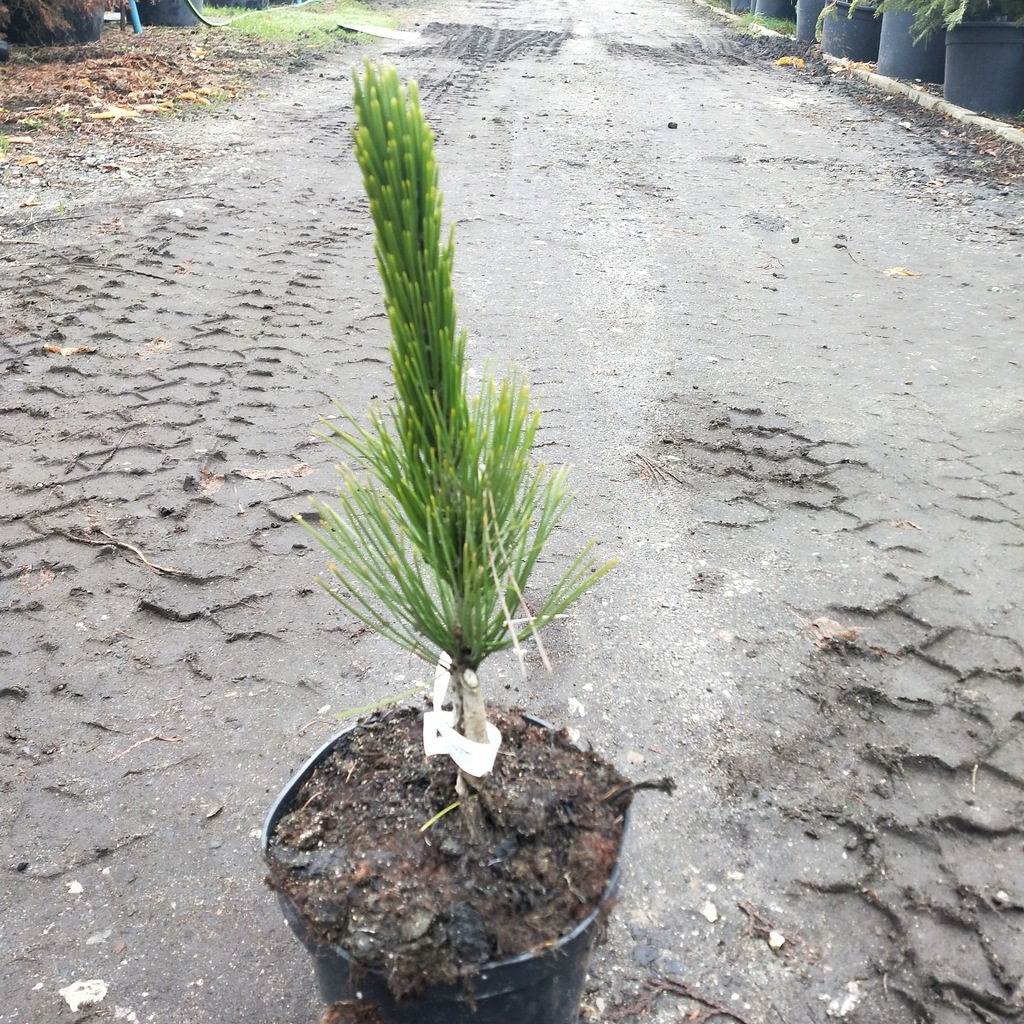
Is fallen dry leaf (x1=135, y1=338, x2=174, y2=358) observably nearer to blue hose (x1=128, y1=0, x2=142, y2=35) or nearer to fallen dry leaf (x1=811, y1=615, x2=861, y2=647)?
fallen dry leaf (x1=811, y1=615, x2=861, y2=647)

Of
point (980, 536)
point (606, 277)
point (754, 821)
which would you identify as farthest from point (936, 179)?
point (754, 821)

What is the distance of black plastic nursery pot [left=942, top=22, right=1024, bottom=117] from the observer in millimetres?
9625

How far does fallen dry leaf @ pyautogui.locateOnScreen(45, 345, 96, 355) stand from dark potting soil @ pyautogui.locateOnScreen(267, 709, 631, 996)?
140 inches

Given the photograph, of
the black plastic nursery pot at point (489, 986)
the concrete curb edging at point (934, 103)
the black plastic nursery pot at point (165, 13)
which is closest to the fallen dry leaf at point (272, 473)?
the black plastic nursery pot at point (489, 986)

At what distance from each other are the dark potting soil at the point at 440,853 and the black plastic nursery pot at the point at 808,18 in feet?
54.4

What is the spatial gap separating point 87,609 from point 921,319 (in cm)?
466

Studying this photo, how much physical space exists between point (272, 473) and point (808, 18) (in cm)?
1534

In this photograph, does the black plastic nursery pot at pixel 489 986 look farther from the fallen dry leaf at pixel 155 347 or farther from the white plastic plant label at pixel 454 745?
the fallen dry leaf at pixel 155 347

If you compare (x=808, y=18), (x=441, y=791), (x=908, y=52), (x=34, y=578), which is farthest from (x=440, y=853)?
(x=808, y=18)

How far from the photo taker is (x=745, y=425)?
431 centimetres

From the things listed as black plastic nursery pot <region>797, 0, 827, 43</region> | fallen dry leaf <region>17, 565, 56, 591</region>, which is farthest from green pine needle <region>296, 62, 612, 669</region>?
black plastic nursery pot <region>797, 0, 827, 43</region>

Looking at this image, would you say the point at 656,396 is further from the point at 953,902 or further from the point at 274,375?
the point at 953,902

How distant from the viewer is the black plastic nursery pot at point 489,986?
1.48 metres

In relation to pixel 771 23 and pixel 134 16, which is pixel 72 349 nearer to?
pixel 134 16
